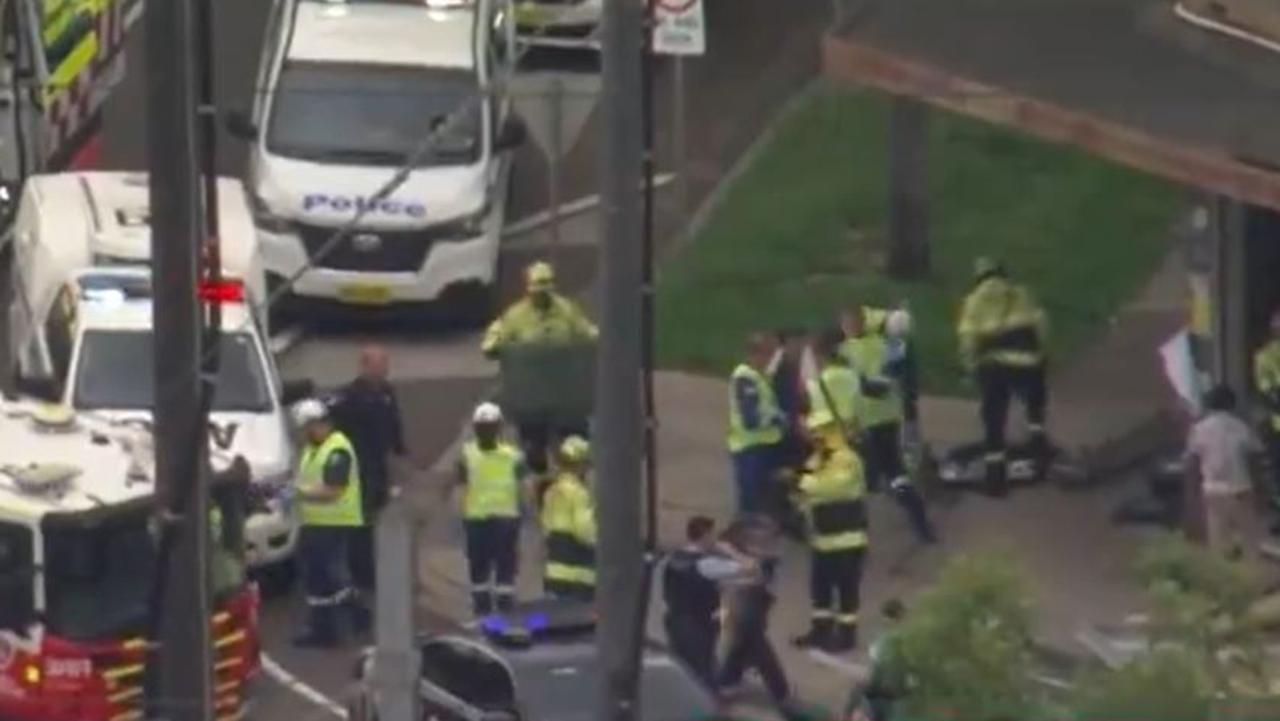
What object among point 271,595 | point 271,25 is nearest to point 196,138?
point 271,595

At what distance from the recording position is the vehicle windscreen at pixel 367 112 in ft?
104

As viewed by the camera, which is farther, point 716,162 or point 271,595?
point 716,162

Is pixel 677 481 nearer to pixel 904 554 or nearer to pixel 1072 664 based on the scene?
pixel 904 554

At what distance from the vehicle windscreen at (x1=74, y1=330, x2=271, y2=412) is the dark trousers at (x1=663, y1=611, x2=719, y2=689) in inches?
153

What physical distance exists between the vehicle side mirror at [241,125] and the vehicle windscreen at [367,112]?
0.14 m

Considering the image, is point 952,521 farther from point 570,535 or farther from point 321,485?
point 321,485

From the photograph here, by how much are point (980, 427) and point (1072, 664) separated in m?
8.27

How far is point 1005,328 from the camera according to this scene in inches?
1077

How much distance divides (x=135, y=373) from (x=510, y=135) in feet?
21.3

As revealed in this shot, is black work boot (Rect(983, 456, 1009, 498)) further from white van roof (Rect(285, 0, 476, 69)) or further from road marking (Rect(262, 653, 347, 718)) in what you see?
white van roof (Rect(285, 0, 476, 69))

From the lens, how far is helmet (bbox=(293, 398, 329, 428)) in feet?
80.9

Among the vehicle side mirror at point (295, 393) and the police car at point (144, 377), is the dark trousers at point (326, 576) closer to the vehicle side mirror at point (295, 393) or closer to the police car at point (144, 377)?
the police car at point (144, 377)

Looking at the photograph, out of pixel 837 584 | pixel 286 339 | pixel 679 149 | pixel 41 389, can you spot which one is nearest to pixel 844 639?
pixel 837 584

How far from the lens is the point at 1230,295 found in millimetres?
27141
